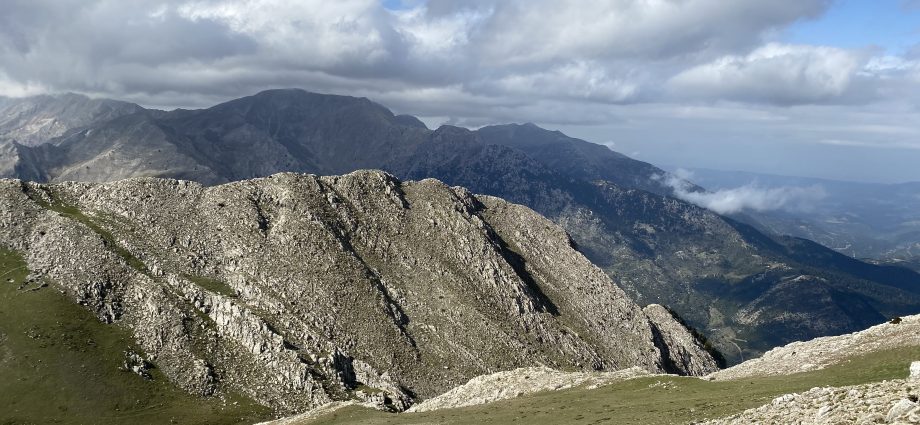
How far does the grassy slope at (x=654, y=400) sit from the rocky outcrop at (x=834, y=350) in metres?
4.16

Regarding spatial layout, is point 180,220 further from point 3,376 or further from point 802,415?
point 802,415

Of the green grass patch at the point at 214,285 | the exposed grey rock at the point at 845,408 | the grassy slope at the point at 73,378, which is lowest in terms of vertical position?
the grassy slope at the point at 73,378

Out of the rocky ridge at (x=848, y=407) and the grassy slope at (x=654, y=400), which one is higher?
the rocky ridge at (x=848, y=407)

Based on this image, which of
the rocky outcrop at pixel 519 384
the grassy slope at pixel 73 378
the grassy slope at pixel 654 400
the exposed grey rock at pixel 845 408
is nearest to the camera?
the exposed grey rock at pixel 845 408

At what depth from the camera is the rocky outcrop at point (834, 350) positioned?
7906 cm

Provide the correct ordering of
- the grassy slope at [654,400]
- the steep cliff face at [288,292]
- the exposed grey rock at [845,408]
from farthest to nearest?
the steep cliff face at [288,292] → the grassy slope at [654,400] → the exposed grey rock at [845,408]

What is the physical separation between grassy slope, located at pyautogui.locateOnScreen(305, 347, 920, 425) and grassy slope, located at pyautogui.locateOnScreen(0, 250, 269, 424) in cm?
4045

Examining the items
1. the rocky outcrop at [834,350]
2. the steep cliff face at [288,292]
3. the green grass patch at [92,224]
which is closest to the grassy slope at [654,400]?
the rocky outcrop at [834,350]

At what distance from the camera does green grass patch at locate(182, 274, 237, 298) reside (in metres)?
157

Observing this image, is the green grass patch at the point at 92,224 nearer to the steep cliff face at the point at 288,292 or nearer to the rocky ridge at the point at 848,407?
the steep cliff face at the point at 288,292

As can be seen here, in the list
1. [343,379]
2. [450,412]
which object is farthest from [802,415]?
[343,379]

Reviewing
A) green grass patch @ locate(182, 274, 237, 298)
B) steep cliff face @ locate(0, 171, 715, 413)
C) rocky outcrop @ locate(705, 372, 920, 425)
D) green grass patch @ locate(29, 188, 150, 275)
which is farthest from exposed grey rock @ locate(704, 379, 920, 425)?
green grass patch @ locate(29, 188, 150, 275)

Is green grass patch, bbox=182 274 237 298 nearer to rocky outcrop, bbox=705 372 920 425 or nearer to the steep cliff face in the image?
the steep cliff face

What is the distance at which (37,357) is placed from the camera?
126 meters
